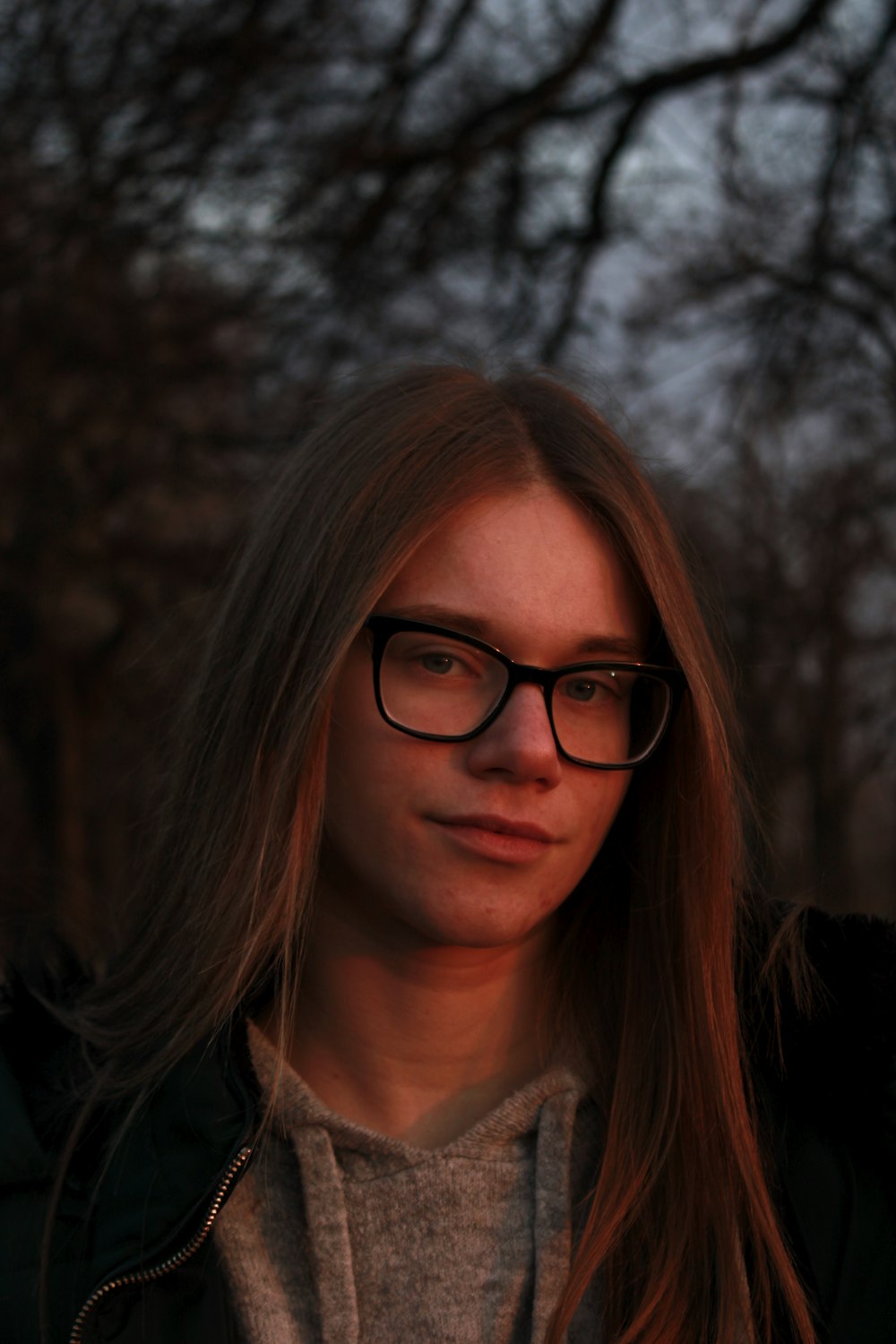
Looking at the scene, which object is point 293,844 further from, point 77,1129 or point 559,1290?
point 559,1290

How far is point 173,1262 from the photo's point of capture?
1598 mm

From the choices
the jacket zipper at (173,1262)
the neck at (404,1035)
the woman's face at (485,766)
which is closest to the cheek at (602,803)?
the woman's face at (485,766)

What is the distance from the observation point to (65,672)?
6.05 m

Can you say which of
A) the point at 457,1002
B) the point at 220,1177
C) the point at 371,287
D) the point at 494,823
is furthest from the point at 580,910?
the point at 371,287

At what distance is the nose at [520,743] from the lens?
5.51 ft

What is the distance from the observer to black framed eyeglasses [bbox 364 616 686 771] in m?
1.71

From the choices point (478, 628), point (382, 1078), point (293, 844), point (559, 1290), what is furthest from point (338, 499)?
point (559, 1290)

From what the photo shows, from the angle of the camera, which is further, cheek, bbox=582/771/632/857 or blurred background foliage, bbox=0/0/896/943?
blurred background foliage, bbox=0/0/896/943

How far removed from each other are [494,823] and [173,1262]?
69cm

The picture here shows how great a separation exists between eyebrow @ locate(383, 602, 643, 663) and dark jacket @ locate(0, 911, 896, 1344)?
1.78 ft

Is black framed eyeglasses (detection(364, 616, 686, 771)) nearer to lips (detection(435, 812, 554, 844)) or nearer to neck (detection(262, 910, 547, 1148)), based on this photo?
lips (detection(435, 812, 554, 844))

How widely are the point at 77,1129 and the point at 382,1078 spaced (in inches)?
17.1

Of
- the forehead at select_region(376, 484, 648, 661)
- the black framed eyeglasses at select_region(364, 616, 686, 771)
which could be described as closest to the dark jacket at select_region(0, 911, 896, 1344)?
the black framed eyeglasses at select_region(364, 616, 686, 771)

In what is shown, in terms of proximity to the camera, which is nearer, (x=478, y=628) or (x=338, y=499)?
(x=478, y=628)
